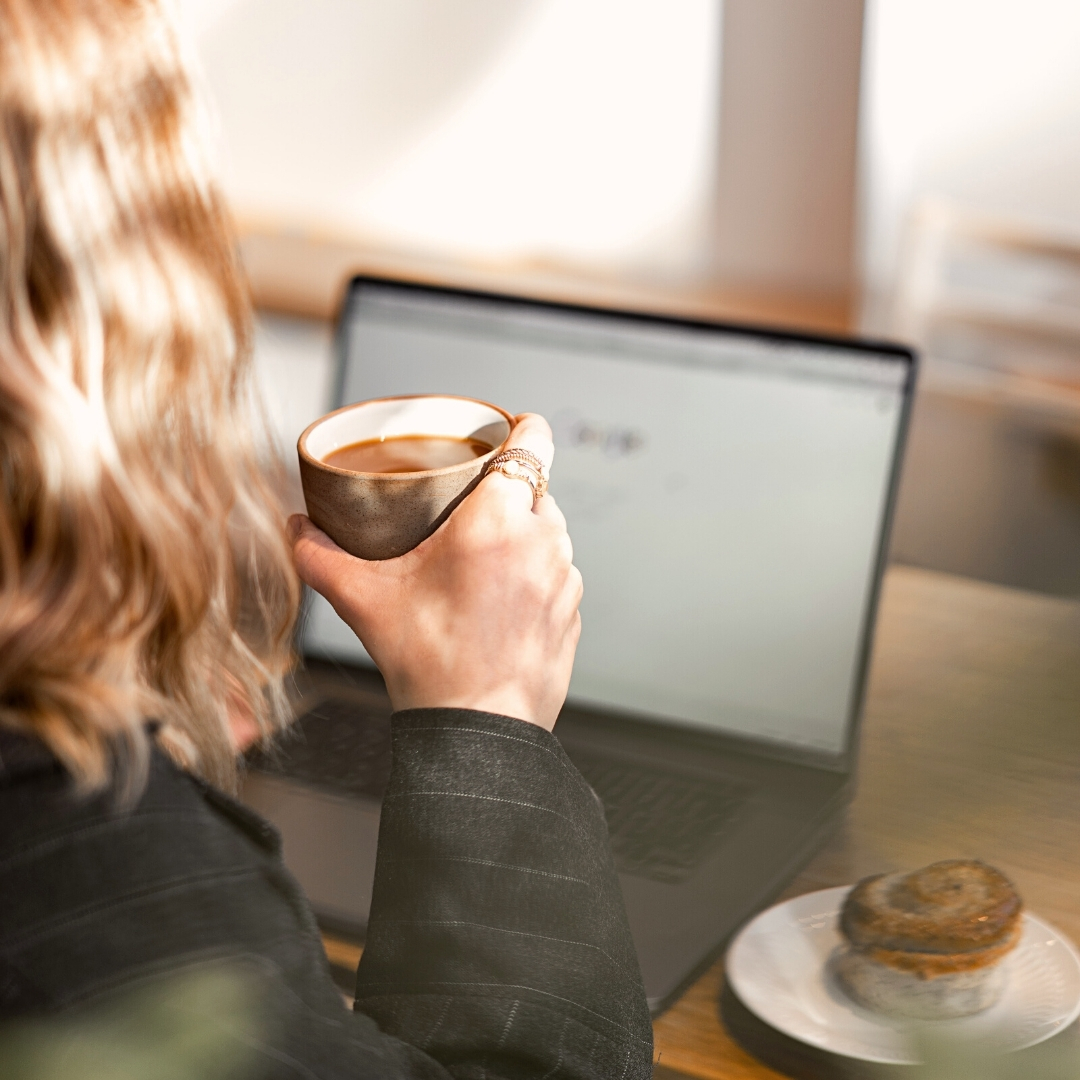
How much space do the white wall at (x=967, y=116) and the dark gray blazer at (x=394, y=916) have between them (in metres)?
1.18

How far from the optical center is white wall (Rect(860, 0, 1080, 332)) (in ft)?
4.49

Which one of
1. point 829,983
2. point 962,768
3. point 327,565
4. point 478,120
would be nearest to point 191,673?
point 327,565

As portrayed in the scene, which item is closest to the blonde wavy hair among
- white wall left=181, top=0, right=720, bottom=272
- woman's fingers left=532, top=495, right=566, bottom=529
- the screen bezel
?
woman's fingers left=532, top=495, right=566, bottom=529

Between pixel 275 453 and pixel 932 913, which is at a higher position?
pixel 275 453

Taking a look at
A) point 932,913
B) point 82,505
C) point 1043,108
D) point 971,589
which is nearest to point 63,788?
point 82,505

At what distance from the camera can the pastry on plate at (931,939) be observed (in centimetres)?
47

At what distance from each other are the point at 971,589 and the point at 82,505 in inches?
27.7

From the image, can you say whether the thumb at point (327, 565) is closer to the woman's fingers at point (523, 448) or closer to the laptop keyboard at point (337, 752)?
the woman's fingers at point (523, 448)

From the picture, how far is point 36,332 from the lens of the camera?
336 millimetres

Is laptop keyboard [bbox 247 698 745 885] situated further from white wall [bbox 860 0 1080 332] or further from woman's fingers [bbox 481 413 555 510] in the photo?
white wall [bbox 860 0 1080 332]

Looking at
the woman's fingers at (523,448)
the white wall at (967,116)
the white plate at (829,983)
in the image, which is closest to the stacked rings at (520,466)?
the woman's fingers at (523,448)

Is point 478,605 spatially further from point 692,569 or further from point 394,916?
point 692,569

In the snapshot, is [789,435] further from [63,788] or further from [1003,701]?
[63,788]

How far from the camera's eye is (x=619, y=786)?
2.23ft
